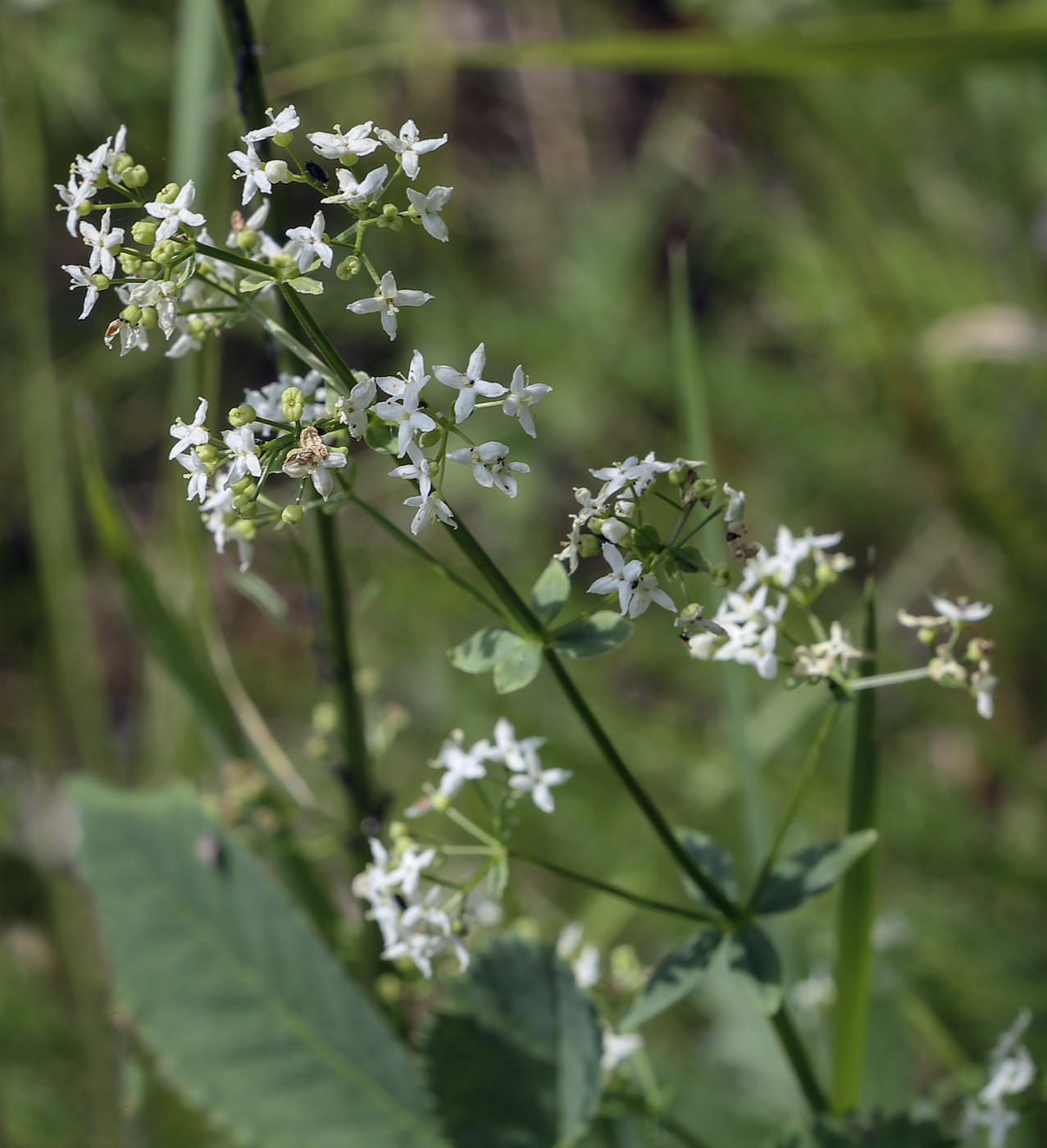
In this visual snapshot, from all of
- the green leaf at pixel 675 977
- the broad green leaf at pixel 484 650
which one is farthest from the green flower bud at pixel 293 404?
the green leaf at pixel 675 977

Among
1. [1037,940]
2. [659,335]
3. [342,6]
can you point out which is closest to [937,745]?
[1037,940]

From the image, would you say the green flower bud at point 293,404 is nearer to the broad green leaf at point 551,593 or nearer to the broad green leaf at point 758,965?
the broad green leaf at point 551,593

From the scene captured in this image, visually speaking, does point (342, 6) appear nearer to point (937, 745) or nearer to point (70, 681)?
point (70, 681)

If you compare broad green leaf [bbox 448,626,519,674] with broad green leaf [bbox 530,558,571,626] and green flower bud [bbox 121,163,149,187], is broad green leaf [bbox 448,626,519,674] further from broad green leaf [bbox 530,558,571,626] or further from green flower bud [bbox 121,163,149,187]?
green flower bud [bbox 121,163,149,187]

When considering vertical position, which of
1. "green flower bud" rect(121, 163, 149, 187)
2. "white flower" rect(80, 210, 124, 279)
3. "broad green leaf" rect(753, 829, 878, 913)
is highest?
"green flower bud" rect(121, 163, 149, 187)

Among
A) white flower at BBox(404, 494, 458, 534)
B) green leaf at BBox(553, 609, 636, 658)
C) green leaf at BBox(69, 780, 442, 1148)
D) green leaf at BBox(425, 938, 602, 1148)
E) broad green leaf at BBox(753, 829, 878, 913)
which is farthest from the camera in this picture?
green leaf at BBox(69, 780, 442, 1148)

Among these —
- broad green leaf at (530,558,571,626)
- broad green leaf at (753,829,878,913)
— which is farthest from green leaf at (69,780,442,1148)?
Answer: broad green leaf at (530,558,571,626)

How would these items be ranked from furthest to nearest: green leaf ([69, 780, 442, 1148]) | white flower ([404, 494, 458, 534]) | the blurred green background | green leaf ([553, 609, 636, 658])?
the blurred green background → green leaf ([69, 780, 442, 1148]) → green leaf ([553, 609, 636, 658]) → white flower ([404, 494, 458, 534])
